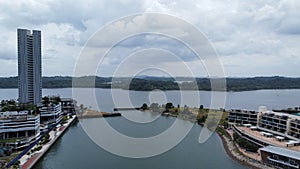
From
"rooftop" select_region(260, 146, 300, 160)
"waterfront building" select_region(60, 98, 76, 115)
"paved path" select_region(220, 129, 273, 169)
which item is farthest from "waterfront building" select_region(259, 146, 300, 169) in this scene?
"waterfront building" select_region(60, 98, 76, 115)

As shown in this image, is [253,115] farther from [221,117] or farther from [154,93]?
[154,93]

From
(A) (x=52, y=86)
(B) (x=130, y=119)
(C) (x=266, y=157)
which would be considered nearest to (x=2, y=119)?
(B) (x=130, y=119)

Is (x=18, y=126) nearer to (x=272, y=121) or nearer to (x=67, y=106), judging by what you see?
(x=67, y=106)

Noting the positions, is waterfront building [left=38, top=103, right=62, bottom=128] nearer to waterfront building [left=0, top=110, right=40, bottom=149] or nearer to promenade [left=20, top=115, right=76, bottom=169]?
promenade [left=20, top=115, right=76, bottom=169]

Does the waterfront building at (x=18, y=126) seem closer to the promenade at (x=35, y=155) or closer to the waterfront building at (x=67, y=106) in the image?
the promenade at (x=35, y=155)

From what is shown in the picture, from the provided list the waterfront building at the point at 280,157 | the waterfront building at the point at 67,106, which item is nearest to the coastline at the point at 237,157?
the waterfront building at the point at 280,157

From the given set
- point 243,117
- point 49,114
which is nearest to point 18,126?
point 49,114
